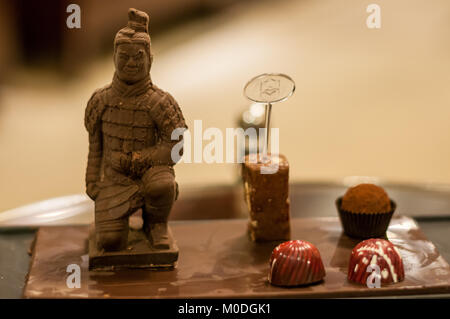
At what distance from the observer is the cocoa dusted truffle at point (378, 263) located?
1.91 metres

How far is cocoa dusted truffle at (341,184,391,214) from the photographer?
2.22 metres

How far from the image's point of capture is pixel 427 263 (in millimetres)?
2035

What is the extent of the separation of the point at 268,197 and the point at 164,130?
41 centimetres

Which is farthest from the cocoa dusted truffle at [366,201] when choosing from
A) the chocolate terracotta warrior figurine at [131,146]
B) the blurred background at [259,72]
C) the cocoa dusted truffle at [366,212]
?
the blurred background at [259,72]

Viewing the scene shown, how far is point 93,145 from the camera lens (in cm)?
207

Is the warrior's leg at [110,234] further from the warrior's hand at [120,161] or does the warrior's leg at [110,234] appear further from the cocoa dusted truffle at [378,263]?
the cocoa dusted truffle at [378,263]

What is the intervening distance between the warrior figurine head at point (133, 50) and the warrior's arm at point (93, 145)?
133mm

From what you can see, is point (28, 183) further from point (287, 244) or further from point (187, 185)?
point (287, 244)

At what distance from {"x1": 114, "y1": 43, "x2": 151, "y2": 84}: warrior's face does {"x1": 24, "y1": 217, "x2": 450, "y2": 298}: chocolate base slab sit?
0.55m

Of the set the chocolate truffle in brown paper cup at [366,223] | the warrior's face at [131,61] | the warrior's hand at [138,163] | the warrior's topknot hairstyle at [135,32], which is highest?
the warrior's topknot hairstyle at [135,32]

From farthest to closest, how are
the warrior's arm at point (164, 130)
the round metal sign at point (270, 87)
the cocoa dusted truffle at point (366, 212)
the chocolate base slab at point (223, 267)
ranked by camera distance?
the cocoa dusted truffle at point (366, 212) < the round metal sign at point (270, 87) < the warrior's arm at point (164, 130) < the chocolate base slab at point (223, 267)

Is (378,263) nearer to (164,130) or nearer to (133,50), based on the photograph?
(164,130)

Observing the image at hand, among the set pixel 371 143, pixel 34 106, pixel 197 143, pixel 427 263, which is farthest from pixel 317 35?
pixel 427 263

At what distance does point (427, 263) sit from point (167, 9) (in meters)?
3.00
